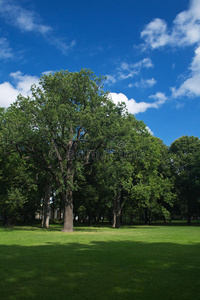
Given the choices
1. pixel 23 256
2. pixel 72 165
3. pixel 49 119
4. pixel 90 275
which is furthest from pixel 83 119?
pixel 90 275

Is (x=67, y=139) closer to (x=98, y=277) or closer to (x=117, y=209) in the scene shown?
(x=117, y=209)

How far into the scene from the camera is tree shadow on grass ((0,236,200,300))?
259 inches

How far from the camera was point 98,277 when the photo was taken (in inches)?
321

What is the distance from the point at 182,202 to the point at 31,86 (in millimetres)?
48297

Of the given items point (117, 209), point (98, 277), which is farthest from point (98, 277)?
point (117, 209)

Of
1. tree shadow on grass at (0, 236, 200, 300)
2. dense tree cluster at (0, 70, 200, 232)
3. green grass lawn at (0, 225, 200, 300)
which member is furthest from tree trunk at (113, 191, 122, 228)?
green grass lawn at (0, 225, 200, 300)

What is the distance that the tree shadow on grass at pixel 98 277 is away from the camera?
6.58 m

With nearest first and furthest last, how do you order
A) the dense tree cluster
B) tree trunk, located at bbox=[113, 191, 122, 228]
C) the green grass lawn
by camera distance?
the green grass lawn < the dense tree cluster < tree trunk, located at bbox=[113, 191, 122, 228]

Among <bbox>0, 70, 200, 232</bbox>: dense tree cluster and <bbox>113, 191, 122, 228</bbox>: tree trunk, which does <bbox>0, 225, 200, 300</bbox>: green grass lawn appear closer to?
<bbox>0, 70, 200, 232</bbox>: dense tree cluster

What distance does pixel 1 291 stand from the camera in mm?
6715

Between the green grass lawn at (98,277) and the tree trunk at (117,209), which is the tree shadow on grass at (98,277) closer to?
the green grass lawn at (98,277)

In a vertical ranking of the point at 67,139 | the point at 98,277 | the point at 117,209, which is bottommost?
the point at 98,277

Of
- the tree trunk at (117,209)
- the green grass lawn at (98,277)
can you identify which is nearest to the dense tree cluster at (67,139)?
the tree trunk at (117,209)

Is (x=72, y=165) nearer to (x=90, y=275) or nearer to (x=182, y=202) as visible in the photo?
(x=90, y=275)
